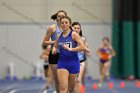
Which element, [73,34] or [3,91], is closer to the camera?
[73,34]

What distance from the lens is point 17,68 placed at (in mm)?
22375

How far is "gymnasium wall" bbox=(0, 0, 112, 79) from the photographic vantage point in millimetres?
22078

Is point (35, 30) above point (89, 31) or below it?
above

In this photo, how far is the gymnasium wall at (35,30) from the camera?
72.4 ft

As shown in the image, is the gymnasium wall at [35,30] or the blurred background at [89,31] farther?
the gymnasium wall at [35,30]

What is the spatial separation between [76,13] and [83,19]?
73 centimetres

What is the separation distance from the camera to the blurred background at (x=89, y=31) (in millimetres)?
21750

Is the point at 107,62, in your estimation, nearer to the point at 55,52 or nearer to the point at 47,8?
the point at 47,8

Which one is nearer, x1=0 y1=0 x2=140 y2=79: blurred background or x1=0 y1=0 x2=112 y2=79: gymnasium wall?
x1=0 y1=0 x2=140 y2=79: blurred background

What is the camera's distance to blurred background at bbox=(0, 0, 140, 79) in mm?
21750

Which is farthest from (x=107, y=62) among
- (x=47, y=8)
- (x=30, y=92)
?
(x=47, y=8)

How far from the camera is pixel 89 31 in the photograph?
22312mm

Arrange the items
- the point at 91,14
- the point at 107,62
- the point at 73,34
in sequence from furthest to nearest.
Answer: the point at 91,14 → the point at 107,62 → the point at 73,34

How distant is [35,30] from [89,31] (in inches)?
107
